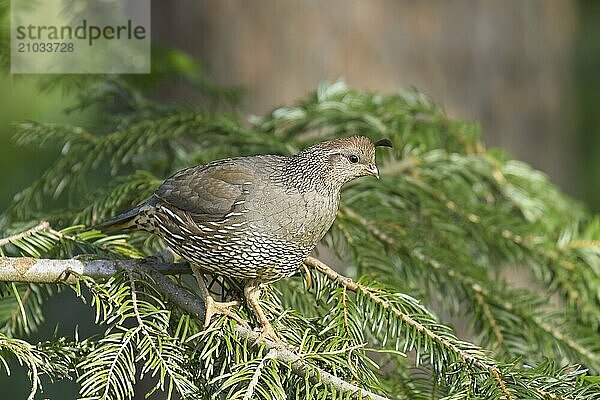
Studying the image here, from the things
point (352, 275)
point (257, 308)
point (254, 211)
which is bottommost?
point (352, 275)

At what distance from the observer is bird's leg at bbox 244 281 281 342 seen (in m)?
1.56

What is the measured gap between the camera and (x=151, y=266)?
1715 mm

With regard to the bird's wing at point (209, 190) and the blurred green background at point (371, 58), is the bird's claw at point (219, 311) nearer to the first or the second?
the bird's wing at point (209, 190)

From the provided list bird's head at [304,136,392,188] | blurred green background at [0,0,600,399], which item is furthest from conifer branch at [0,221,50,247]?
blurred green background at [0,0,600,399]

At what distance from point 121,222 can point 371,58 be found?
2021mm

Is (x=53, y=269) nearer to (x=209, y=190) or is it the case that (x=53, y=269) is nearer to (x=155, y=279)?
(x=155, y=279)

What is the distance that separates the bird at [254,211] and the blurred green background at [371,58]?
1.56m

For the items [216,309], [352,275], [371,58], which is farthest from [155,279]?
[371,58]

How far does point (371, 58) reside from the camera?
371 cm

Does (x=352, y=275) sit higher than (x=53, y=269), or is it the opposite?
(x=53, y=269)

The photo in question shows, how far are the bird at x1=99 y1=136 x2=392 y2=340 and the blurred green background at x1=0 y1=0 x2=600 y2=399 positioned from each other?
156cm

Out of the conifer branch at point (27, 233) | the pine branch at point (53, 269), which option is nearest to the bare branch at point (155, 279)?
the pine branch at point (53, 269)

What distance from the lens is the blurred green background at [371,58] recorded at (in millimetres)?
3664

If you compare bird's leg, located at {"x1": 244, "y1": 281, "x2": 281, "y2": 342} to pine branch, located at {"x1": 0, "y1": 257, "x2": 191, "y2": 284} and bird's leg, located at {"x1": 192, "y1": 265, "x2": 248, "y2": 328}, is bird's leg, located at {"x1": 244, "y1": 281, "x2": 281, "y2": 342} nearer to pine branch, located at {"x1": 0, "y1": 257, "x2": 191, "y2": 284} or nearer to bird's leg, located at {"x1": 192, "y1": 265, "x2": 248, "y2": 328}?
bird's leg, located at {"x1": 192, "y1": 265, "x2": 248, "y2": 328}
